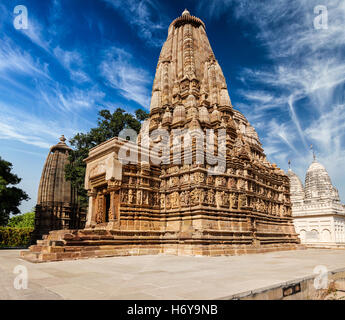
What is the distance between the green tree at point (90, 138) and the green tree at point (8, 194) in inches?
179

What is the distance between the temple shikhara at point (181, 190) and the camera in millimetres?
14039

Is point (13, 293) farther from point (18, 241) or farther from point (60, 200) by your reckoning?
point (18, 241)

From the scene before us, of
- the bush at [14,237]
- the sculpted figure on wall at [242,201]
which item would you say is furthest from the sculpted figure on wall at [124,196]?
the bush at [14,237]

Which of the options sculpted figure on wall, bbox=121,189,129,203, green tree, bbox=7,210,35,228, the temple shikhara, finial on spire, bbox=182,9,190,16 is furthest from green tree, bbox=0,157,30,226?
green tree, bbox=7,210,35,228

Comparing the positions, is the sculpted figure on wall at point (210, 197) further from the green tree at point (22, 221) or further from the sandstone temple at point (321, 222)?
the green tree at point (22, 221)

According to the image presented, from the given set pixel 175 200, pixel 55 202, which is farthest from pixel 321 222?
pixel 55 202

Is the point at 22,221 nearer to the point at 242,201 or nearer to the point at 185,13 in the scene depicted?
the point at 185,13

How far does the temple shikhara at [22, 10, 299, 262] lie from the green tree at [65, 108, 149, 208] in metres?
4.82

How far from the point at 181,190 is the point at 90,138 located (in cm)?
1370

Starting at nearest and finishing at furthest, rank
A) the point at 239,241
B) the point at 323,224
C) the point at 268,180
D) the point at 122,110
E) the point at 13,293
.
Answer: the point at 13,293 → the point at 239,241 → the point at 268,180 → the point at 122,110 → the point at 323,224

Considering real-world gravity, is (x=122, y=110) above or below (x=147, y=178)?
above

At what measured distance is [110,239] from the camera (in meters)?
13.5
